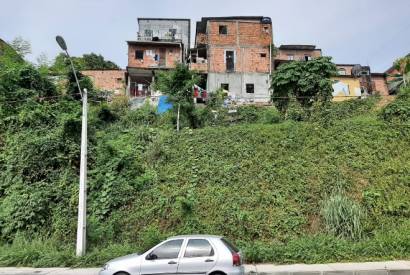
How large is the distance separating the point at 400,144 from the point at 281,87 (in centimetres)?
954

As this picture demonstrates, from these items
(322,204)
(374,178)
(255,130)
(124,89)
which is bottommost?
(322,204)

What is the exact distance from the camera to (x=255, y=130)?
1783cm

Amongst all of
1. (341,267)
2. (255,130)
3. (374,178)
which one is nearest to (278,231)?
(341,267)

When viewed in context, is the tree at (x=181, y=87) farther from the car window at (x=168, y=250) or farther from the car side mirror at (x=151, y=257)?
the car side mirror at (x=151, y=257)

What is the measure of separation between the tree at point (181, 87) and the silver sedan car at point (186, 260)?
43.4 ft

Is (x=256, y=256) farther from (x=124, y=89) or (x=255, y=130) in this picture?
(x=124, y=89)

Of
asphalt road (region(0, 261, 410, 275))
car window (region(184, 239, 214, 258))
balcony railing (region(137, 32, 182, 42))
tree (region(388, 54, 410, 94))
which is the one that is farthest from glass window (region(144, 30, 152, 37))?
car window (region(184, 239, 214, 258))

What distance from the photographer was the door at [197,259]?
309 inches

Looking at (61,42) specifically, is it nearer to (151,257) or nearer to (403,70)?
(151,257)

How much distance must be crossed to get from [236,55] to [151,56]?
9299 mm

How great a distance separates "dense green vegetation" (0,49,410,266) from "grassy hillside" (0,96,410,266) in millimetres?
48

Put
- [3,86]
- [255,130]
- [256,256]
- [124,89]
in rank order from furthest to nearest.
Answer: [124,89], [3,86], [255,130], [256,256]

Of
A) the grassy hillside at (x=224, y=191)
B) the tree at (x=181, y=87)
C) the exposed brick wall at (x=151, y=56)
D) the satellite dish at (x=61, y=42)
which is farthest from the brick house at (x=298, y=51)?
the satellite dish at (x=61, y=42)

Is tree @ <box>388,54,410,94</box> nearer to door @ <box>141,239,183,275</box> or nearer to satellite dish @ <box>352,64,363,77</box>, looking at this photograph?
satellite dish @ <box>352,64,363,77</box>
